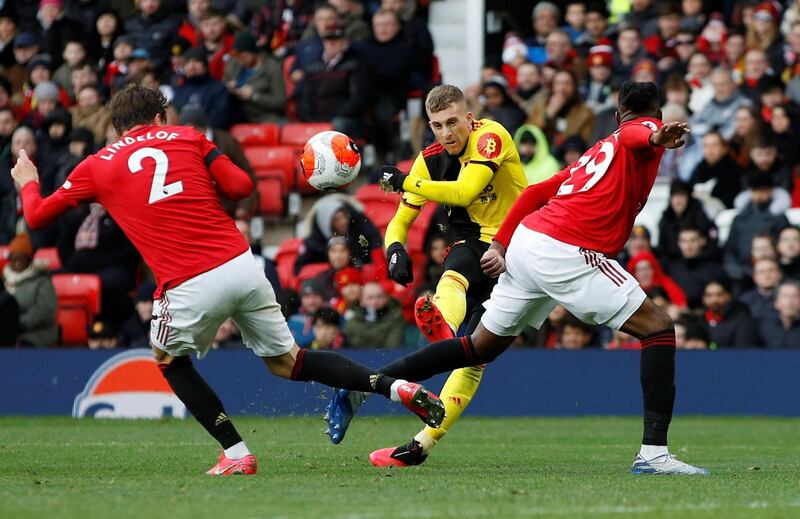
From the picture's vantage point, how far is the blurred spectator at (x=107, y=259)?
16812 mm

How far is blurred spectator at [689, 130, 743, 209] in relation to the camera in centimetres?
1691

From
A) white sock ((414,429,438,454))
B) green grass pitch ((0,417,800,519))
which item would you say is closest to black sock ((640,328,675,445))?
green grass pitch ((0,417,800,519))

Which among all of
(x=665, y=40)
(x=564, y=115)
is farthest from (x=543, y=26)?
(x=564, y=115)

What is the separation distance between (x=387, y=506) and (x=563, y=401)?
8.43 metres

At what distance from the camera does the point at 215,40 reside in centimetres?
1966

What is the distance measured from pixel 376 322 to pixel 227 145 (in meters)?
3.23

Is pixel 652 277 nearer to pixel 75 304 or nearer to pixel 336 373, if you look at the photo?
pixel 75 304

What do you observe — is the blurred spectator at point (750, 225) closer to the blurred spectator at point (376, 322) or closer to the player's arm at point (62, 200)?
the blurred spectator at point (376, 322)

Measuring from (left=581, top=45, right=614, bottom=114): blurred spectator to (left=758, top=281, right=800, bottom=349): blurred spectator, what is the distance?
413 cm

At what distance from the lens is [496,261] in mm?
8977

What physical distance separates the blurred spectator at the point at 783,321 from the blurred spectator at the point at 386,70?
17.9ft

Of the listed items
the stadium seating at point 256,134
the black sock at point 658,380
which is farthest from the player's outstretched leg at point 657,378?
the stadium seating at point 256,134

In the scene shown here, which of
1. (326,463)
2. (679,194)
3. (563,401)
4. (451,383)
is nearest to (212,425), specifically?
(326,463)

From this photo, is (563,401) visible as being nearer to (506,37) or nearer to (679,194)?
(679,194)
